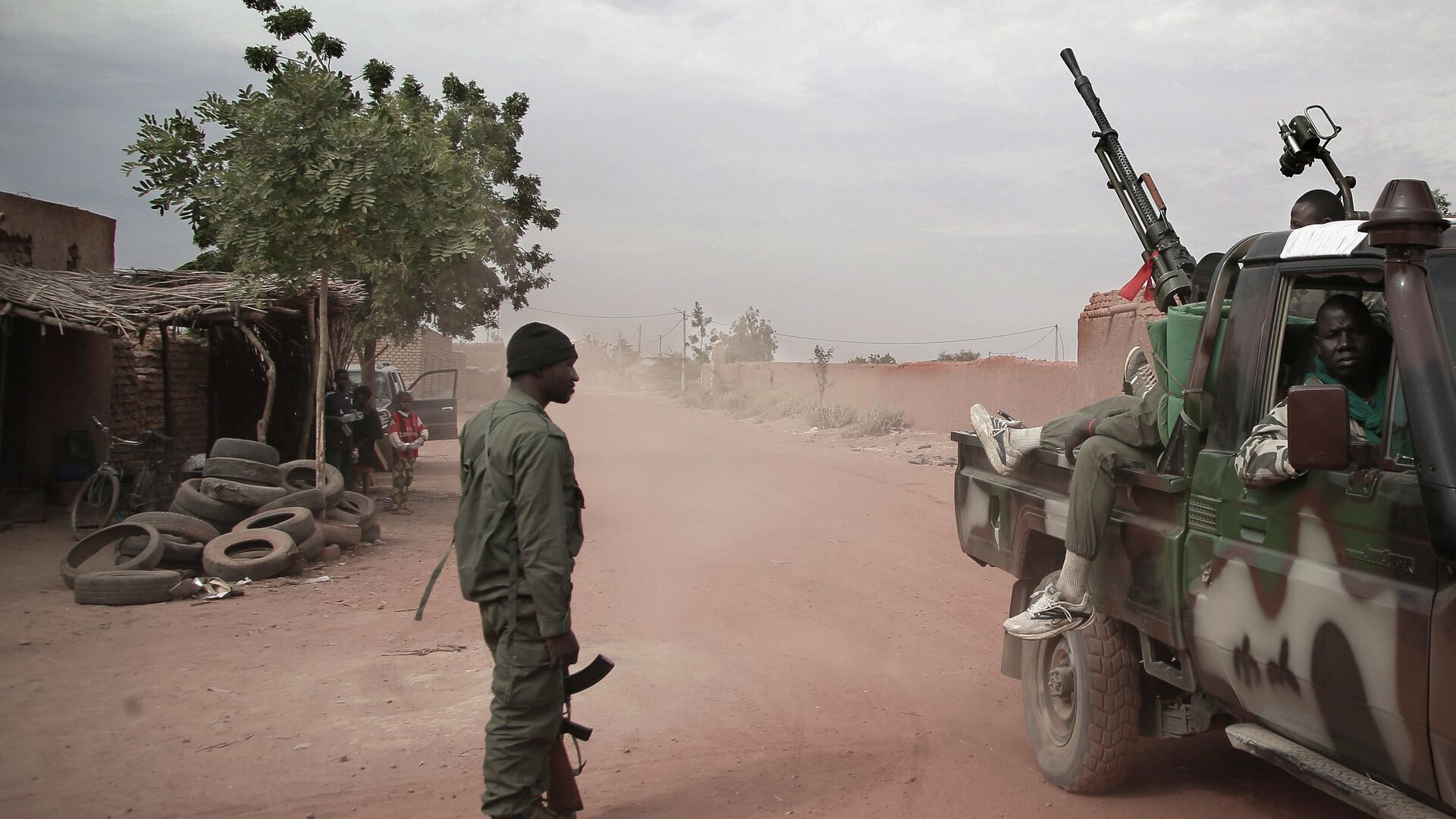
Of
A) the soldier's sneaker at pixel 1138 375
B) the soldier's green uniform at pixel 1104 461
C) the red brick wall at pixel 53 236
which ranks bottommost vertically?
the soldier's green uniform at pixel 1104 461

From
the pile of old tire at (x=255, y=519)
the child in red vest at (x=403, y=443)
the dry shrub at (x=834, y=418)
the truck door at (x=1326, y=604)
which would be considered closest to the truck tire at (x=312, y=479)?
the pile of old tire at (x=255, y=519)

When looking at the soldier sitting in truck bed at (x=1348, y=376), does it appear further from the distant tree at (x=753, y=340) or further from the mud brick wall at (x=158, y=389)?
the distant tree at (x=753, y=340)

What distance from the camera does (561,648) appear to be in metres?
3.46

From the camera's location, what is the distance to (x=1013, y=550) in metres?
4.67

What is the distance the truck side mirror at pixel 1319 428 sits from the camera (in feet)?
8.25

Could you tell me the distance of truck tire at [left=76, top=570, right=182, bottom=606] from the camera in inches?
313

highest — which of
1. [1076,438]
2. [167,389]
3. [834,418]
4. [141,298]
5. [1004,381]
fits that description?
[141,298]

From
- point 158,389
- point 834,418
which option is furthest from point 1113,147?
point 834,418

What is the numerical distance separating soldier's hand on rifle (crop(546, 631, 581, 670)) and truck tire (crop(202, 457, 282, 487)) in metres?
7.56

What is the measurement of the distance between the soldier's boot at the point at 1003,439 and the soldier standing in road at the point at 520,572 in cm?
196

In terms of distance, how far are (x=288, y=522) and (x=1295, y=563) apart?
28.5 ft

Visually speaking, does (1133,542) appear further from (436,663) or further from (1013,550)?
(436,663)

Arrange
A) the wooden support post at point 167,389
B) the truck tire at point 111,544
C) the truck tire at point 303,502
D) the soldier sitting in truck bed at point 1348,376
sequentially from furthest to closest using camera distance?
the wooden support post at point 167,389 < the truck tire at point 303,502 < the truck tire at point 111,544 < the soldier sitting in truck bed at point 1348,376

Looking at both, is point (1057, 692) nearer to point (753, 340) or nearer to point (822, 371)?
point (822, 371)
